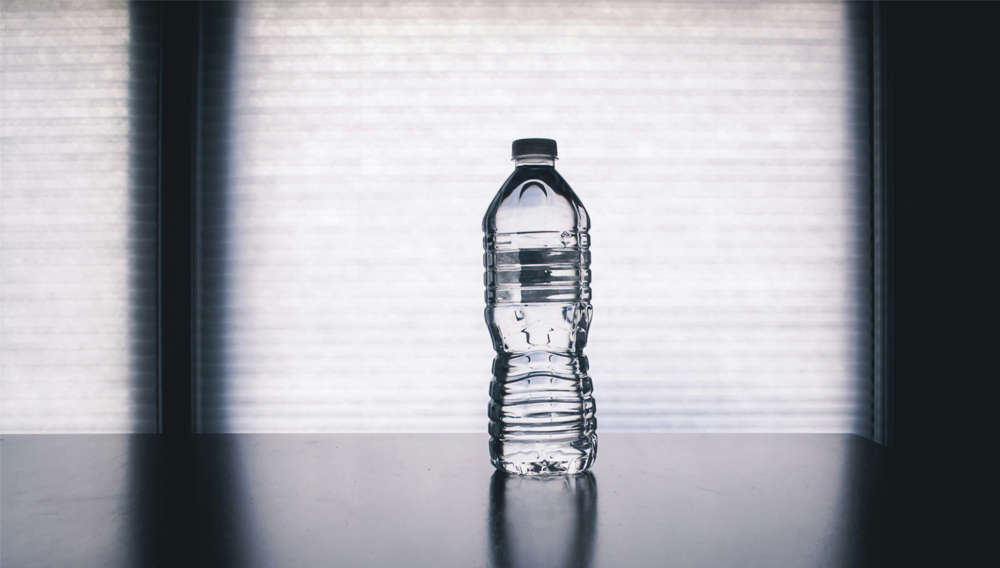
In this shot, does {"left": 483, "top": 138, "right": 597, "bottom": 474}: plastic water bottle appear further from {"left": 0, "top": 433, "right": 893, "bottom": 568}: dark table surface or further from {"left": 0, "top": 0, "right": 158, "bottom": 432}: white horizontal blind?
{"left": 0, "top": 0, "right": 158, "bottom": 432}: white horizontal blind

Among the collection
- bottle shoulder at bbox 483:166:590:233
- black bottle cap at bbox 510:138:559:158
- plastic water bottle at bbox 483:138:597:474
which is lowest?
plastic water bottle at bbox 483:138:597:474

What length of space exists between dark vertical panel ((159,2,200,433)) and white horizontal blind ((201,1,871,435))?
0.08 meters

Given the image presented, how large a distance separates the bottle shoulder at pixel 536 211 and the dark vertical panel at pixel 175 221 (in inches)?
53.7

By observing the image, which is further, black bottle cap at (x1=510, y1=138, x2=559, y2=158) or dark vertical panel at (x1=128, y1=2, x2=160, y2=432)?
dark vertical panel at (x1=128, y1=2, x2=160, y2=432)

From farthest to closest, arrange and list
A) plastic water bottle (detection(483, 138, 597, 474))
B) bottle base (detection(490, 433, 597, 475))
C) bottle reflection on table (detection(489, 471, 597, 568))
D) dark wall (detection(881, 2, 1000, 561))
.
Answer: dark wall (detection(881, 2, 1000, 561)) → plastic water bottle (detection(483, 138, 597, 474)) → bottle base (detection(490, 433, 597, 475)) → bottle reflection on table (detection(489, 471, 597, 568))

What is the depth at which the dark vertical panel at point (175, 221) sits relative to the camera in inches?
75.4

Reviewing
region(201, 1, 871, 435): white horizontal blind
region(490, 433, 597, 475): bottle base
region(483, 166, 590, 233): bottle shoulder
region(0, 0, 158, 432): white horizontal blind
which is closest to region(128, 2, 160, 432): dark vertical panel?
region(0, 0, 158, 432): white horizontal blind

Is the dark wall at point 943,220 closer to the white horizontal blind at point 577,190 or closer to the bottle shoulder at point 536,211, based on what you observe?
the white horizontal blind at point 577,190

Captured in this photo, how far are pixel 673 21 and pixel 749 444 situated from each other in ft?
5.12

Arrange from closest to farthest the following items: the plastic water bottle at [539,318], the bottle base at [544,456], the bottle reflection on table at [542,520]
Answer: the bottle reflection on table at [542,520]
the bottle base at [544,456]
the plastic water bottle at [539,318]

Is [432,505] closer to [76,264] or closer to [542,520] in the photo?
[542,520]

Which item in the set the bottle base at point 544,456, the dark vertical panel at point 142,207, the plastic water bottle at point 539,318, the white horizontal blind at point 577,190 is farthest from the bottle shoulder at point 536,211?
the dark vertical panel at point 142,207

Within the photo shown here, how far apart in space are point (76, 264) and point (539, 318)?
175cm

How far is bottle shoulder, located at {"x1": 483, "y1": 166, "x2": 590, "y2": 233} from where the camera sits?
92 centimetres
